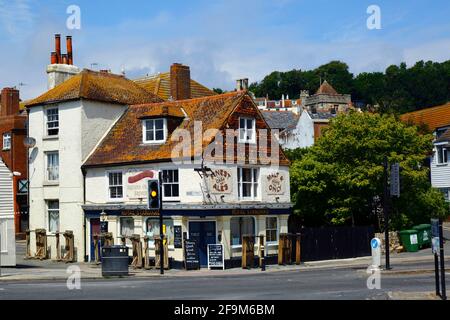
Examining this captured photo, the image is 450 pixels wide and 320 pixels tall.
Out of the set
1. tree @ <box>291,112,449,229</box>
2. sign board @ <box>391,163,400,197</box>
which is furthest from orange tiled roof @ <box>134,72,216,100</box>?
sign board @ <box>391,163,400,197</box>

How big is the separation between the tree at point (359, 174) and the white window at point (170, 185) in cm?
980

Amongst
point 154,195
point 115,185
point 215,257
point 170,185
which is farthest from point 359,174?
point 154,195

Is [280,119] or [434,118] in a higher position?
[280,119]

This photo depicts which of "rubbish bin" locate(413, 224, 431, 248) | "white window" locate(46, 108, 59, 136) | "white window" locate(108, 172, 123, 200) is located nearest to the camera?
"white window" locate(108, 172, 123, 200)

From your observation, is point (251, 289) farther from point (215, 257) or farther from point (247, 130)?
point (247, 130)

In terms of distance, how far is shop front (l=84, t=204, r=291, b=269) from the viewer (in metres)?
37.2

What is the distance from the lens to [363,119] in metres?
45.8

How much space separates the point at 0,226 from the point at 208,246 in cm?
987

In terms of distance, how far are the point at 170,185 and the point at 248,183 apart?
13.8ft

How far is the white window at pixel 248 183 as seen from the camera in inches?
1543

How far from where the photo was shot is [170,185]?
38.3 m

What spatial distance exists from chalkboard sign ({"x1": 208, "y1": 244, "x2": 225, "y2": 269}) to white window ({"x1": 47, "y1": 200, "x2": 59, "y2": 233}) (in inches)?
431

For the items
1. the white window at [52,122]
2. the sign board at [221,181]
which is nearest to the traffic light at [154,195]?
the sign board at [221,181]

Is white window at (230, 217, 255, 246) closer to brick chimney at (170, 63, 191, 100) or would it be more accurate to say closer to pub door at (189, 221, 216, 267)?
pub door at (189, 221, 216, 267)
